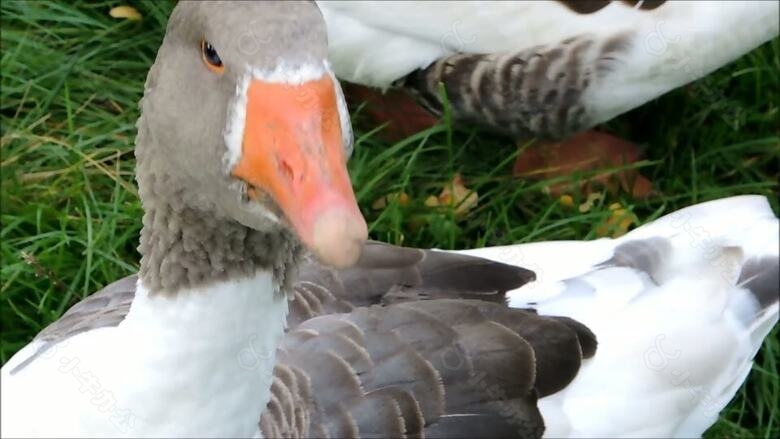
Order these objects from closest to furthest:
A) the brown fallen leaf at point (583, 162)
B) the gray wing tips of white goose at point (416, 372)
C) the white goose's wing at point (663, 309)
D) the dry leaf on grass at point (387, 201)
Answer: the gray wing tips of white goose at point (416, 372), the white goose's wing at point (663, 309), the dry leaf on grass at point (387, 201), the brown fallen leaf at point (583, 162)

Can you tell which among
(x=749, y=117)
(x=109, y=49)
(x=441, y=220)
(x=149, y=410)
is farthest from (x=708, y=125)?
(x=149, y=410)

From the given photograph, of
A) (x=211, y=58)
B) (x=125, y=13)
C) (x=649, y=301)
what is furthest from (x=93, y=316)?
(x=125, y=13)

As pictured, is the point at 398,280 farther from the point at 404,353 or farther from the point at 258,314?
the point at 258,314

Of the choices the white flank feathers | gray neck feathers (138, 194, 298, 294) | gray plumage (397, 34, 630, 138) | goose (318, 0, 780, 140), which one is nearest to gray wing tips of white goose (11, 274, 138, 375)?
the white flank feathers

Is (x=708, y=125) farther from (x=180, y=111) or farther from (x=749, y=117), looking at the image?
(x=180, y=111)

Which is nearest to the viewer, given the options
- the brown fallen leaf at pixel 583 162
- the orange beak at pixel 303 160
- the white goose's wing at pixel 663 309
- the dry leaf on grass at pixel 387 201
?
the orange beak at pixel 303 160

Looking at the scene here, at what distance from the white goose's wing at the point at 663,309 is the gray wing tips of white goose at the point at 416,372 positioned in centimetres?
6

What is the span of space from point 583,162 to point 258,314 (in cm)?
140

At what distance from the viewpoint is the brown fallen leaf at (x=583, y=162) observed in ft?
7.75

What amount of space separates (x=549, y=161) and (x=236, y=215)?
1.47m

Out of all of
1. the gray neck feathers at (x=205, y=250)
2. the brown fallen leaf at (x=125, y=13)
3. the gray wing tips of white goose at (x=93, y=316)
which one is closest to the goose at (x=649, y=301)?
the gray wing tips of white goose at (x=93, y=316)

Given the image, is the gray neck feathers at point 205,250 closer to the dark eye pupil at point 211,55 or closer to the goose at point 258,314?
the goose at point 258,314

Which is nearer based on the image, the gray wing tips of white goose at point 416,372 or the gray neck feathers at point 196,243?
the gray neck feathers at point 196,243

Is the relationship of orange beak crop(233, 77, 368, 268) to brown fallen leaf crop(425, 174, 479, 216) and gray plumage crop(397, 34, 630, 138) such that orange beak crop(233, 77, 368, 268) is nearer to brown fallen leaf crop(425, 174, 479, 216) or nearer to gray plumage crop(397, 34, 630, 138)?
gray plumage crop(397, 34, 630, 138)
